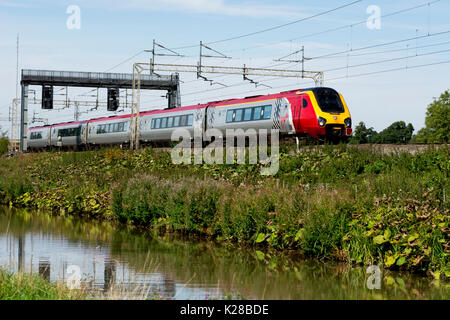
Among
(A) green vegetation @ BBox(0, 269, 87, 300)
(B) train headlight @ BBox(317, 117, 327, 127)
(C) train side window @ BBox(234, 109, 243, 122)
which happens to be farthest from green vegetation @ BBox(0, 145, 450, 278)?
(A) green vegetation @ BBox(0, 269, 87, 300)

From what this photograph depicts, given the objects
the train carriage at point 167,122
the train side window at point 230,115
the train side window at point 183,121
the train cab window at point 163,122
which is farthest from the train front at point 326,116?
the train cab window at point 163,122

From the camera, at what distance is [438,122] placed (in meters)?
74.8

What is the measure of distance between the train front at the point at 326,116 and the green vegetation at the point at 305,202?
2.02m

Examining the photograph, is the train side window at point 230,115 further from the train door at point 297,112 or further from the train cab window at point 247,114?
the train door at point 297,112

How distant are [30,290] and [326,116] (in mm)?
20297

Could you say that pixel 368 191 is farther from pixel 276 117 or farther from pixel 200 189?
pixel 276 117

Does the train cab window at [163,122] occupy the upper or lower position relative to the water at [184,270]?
upper

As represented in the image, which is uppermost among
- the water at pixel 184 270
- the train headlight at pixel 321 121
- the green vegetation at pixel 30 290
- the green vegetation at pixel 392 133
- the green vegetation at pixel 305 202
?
the green vegetation at pixel 392 133

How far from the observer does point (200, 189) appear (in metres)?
21.7

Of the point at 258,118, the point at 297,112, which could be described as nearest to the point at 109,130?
the point at 258,118

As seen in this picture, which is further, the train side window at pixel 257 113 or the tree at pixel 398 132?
the tree at pixel 398 132

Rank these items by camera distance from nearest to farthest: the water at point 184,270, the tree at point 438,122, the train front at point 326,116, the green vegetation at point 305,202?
the water at point 184,270, the green vegetation at point 305,202, the train front at point 326,116, the tree at point 438,122

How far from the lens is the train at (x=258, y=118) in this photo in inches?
1139

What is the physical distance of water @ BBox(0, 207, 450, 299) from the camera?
1255 cm
